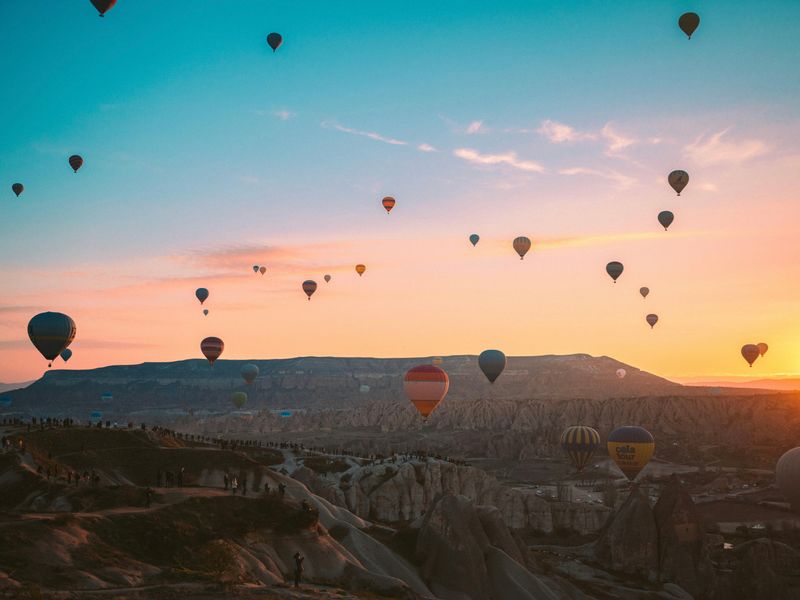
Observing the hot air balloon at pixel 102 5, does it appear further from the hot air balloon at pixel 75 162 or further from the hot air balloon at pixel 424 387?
the hot air balloon at pixel 424 387

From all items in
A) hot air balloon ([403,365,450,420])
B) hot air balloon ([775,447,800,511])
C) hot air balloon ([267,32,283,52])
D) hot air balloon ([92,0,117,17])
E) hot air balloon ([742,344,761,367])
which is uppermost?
hot air balloon ([267,32,283,52])

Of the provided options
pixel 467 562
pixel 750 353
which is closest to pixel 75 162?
pixel 467 562

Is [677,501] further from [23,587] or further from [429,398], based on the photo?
[23,587]

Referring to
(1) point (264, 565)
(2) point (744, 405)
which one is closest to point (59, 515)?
(1) point (264, 565)

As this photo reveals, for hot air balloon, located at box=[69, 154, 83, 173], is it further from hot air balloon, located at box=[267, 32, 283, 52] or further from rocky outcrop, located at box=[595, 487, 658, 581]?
rocky outcrop, located at box=[595, 487, 658, 581]

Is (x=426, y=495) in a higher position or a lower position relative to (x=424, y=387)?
lower

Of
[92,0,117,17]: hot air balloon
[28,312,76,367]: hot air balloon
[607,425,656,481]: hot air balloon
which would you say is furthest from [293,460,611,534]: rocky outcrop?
[92,0,117,17]: hot air balloon

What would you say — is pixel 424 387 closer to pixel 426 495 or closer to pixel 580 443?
pixel 426 495
